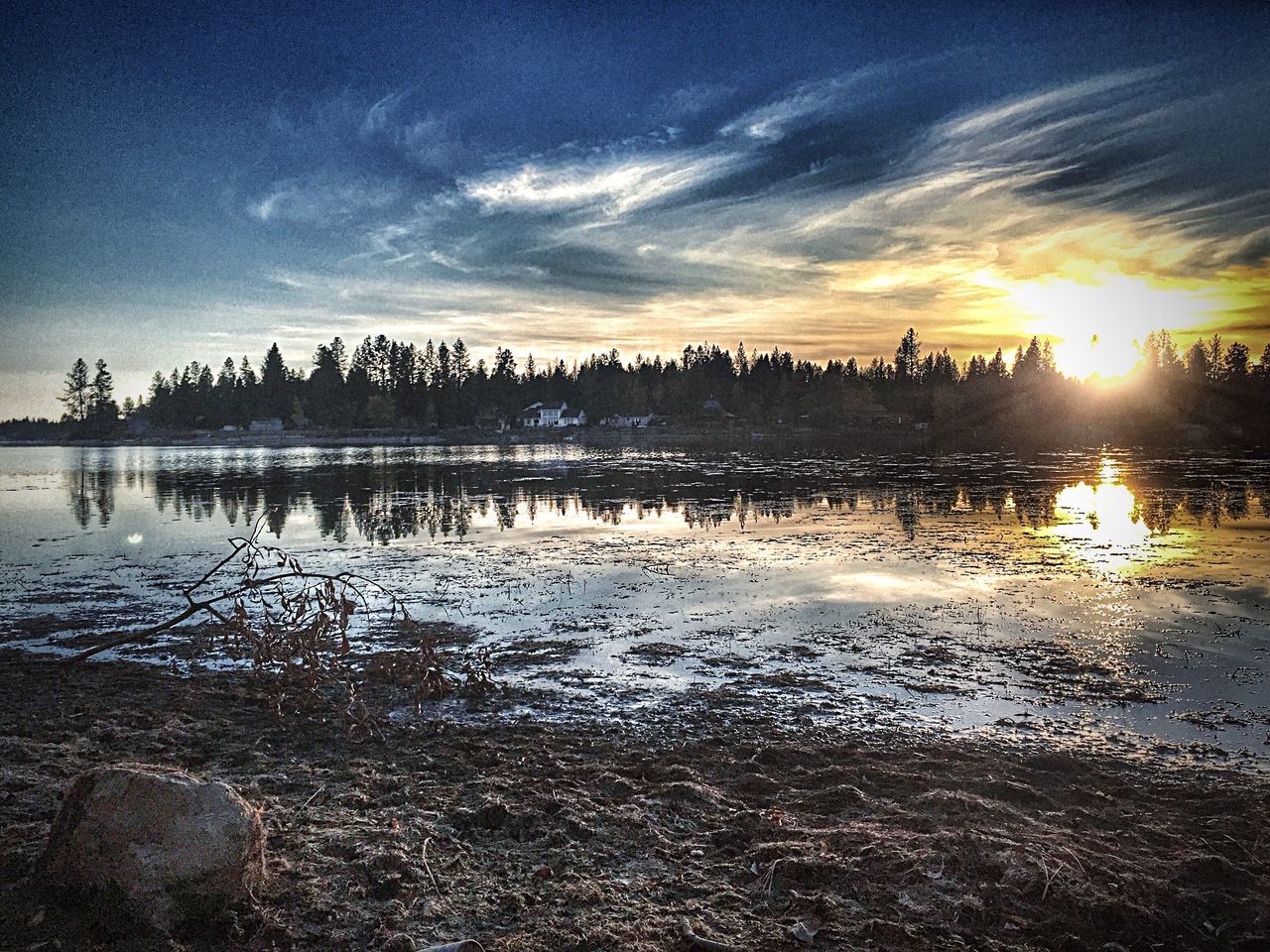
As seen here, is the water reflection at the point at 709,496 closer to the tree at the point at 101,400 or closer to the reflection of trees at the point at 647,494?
the reflection of trees at the point at 647,494

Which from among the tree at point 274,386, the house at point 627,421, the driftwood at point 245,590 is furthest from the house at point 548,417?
the driftwood at point 245,590

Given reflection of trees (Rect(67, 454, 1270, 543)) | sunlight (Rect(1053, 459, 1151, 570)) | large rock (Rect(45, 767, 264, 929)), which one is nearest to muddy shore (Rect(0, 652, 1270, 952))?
large rock (Rect(45, 767, 264, 929))

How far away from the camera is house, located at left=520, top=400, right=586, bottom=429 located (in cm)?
15012

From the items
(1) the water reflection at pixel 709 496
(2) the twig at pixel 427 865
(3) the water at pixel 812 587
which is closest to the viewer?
(2) the twig at pixel 427 865

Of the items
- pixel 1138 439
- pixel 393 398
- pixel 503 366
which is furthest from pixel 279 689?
pixel 503 366

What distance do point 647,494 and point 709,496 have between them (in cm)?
301

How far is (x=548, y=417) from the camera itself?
151000mm

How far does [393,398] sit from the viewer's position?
14862cm

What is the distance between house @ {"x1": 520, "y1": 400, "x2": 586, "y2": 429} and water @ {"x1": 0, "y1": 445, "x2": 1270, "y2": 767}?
117 meters

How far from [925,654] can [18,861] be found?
950cm

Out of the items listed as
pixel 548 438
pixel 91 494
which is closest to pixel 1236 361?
pixel 548 438

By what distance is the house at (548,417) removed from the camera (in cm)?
15012

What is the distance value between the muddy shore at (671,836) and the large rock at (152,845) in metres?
0.15

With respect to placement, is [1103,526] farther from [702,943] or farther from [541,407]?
[541,407]
